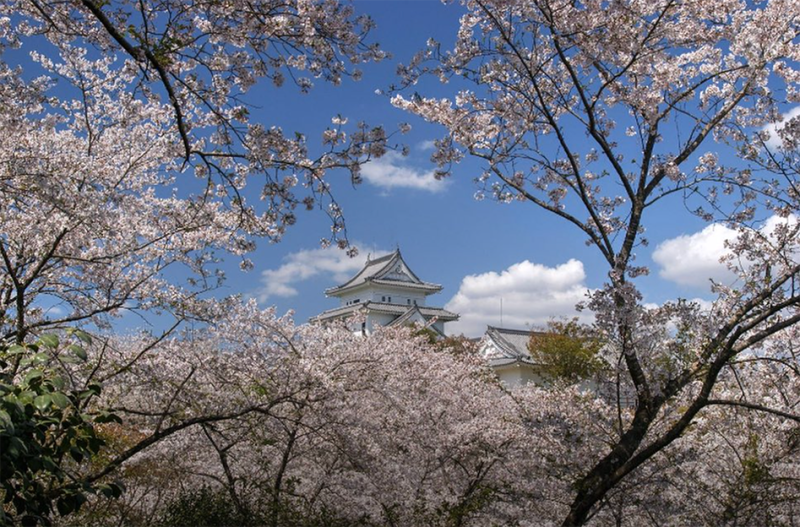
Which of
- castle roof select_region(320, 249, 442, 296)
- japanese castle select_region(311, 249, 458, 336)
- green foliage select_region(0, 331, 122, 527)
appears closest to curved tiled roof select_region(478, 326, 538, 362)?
japanese castle select_region(311, 249, 458, 336)

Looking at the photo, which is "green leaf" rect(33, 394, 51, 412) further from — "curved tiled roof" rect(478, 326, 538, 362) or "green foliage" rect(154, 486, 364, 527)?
"curved tiled roof" rect(478, 326, 538, 362)

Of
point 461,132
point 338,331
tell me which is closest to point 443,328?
point 338,331

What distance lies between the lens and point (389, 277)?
3750 cm

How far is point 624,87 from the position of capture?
18.4 ft

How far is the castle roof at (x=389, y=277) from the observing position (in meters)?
37.0

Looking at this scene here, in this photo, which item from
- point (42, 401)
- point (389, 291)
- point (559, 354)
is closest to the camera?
point (42, 401)

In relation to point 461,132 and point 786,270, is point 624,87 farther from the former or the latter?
point 786,270

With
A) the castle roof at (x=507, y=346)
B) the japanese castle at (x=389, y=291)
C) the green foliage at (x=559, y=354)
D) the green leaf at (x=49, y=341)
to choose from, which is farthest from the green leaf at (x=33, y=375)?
the japanese castle at (x=389, y=291)

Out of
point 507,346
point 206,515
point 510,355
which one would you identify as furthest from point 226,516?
point 507,346

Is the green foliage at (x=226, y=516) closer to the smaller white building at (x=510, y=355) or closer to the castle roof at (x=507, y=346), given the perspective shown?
the smaller white building at (x=510, y=355)

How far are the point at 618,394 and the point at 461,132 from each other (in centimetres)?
270

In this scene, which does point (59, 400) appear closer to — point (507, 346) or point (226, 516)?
point (226, 516)

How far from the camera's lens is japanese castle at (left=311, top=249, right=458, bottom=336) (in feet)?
117

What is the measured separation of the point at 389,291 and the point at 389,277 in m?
0.79
